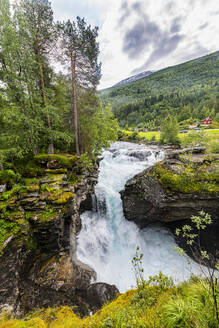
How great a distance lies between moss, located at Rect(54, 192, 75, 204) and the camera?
7.28 metres

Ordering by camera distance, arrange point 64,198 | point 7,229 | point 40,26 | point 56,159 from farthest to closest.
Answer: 1. point 56,159
2. point 40,26
3. point 64,198
4. point 7,229

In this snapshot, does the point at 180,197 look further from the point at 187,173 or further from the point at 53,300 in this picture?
the point at 53,300

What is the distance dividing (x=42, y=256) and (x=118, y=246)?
5.95 metres

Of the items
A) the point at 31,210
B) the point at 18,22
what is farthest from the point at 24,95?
the point at 31,210

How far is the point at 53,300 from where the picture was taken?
217 inches

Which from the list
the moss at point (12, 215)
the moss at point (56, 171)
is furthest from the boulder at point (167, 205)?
the moss at point (12, 215)

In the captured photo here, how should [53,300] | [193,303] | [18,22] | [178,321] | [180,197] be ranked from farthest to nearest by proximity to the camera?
[180,197]
[18,22]
[53,300]
[193,303]
[178,321]

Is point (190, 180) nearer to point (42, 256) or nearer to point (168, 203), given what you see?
point (168, 203)

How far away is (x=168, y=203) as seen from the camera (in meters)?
8.98

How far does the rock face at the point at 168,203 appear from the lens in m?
8.38

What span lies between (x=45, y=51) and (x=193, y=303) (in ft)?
50.6

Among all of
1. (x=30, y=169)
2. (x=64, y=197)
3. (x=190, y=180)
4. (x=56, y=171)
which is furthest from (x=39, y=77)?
(x=190, y=180)

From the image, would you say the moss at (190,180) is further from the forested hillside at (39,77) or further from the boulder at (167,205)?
the forested hillside at (39,77)

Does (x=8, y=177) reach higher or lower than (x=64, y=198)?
higher
